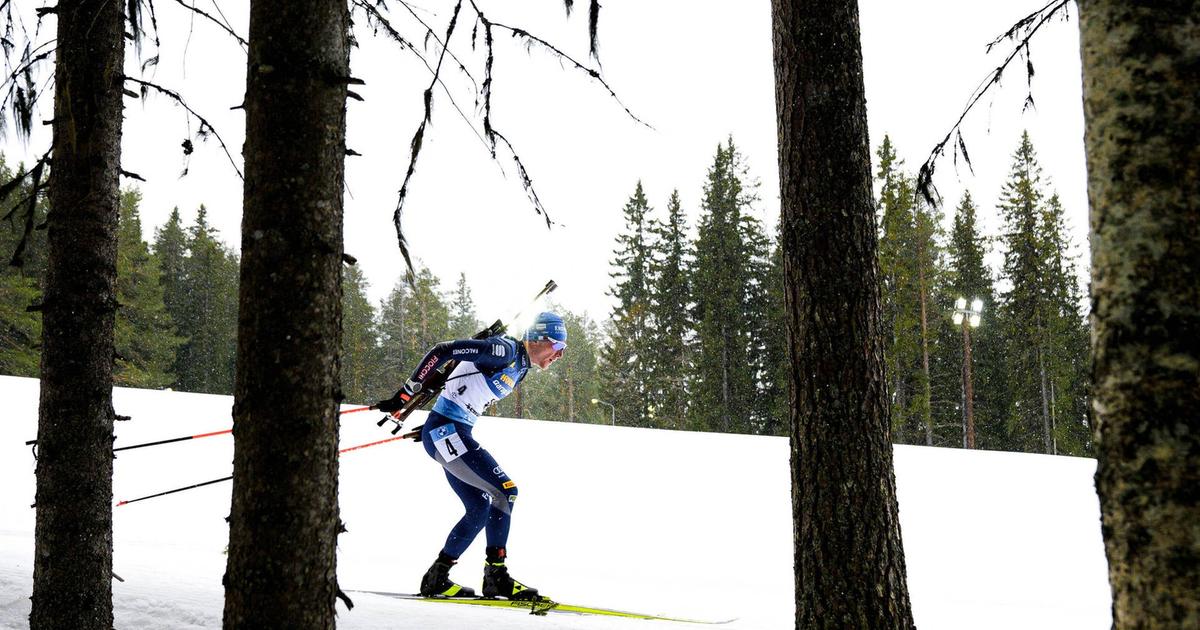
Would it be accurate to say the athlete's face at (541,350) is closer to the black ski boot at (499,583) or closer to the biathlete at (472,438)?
the biathlete at (472,438)

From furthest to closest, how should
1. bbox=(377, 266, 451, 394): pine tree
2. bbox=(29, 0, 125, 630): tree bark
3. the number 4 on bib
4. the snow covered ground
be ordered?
bbox=(377, 266, 451, 394): pine tree → the number 4 on bib → the snow covered ground → bbox=(29, 0, 125, 630): tree bark

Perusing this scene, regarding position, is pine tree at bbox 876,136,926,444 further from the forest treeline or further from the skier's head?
the skier's head

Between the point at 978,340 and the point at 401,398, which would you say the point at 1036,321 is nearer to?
the point at 978,340

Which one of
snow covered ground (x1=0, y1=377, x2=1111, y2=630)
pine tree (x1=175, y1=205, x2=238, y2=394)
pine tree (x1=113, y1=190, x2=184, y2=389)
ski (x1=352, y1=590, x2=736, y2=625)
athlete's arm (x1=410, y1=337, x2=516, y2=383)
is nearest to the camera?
ski (x1=352, y1=590, x2=736, y2=625)

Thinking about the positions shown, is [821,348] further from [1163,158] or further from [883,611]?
[1163,158]

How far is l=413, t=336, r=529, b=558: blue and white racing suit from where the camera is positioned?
21.2ft

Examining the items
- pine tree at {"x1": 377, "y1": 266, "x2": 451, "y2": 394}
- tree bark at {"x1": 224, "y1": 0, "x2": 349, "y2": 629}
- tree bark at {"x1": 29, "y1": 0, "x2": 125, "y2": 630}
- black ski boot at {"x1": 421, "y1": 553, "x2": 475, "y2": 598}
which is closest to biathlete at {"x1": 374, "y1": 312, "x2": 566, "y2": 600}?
black ski boot at {"x1": 421, "y1": 553, "x2": 475, "y2": 598}

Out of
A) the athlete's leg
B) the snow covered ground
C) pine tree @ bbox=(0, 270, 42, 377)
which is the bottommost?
the snow covered ground

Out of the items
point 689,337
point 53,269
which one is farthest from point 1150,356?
point 689,337

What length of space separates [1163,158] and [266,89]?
218 cm

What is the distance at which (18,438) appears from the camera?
1377 centimetres

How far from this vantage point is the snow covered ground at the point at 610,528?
6.13 m

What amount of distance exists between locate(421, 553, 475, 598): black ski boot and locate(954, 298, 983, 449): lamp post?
33559 millimetres

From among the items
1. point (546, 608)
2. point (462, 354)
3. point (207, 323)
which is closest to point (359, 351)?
point (207, 323)
